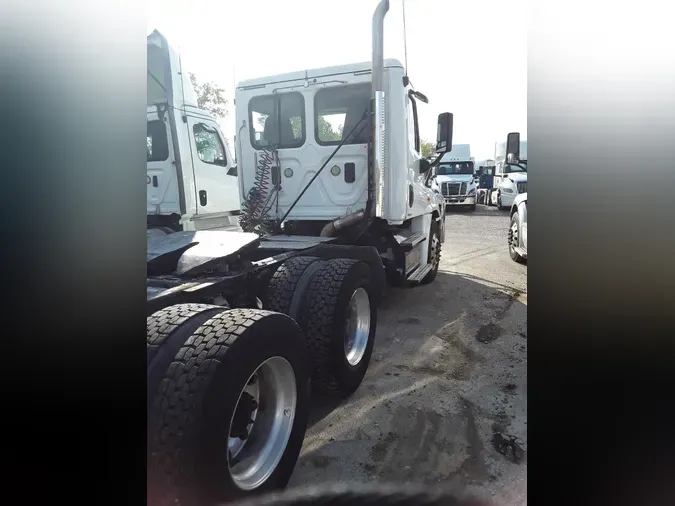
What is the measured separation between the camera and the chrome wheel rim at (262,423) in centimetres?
179

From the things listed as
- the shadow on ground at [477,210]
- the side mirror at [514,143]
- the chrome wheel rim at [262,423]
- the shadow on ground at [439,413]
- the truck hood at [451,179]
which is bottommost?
the shadow on ground at [439,413]

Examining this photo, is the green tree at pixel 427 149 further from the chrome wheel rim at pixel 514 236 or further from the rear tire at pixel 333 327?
the chrome wheel rim at pixel 514 236

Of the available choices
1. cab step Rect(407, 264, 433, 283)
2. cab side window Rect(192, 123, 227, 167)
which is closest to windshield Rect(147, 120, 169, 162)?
cab side window Rect(192, 123, 227, 167)

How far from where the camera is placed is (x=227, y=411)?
5.15 feet

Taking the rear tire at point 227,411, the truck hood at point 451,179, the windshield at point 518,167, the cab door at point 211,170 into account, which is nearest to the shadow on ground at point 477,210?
the truck hood at point 451,179

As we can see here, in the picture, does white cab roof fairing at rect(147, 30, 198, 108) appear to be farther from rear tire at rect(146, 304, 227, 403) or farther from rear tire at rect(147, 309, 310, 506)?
rear tire at rect(147, 309, 310, 506)

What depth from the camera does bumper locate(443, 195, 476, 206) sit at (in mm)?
5736

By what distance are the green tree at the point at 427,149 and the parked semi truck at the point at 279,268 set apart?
6.1 inches

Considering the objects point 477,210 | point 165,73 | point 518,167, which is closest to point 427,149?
point 477,210

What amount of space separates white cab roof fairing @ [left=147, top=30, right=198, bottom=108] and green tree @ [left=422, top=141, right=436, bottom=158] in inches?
107

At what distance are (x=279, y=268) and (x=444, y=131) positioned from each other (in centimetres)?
180

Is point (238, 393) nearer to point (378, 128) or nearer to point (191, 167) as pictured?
point (378, 128)

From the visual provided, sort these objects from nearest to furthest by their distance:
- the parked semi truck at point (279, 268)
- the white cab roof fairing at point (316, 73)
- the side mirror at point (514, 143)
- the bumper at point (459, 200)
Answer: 1. the side mirror at point (514, 143)
2. the parked semi truck at point (279, 268)
3. the white cab roof fairing at point (316, 73)
4. the bumper at point (459, 200)

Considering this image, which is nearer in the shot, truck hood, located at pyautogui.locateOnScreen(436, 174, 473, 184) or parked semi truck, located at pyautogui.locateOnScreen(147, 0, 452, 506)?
parked semi truck, located at pyautogui.locateOnScreen(147, 0, 452, 506)
